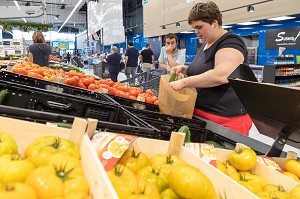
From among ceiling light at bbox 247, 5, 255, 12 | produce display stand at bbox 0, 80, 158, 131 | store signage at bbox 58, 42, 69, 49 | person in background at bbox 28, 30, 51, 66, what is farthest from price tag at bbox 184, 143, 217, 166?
store signage at bbox 58, 42, 69, 49

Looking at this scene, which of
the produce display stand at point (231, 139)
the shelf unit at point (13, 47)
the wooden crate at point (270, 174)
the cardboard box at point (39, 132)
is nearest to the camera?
the cardboard box at point (39, 132)

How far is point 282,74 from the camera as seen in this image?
7.22 m

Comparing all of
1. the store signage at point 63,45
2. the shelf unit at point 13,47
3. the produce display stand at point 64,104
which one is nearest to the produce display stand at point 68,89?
the produce display stand at point 64,104

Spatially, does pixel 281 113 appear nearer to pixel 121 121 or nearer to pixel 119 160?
pixel 119 160

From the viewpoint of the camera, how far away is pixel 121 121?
1.95 meters

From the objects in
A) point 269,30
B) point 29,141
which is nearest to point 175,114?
point 29,141

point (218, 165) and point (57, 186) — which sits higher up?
point (57, 186)

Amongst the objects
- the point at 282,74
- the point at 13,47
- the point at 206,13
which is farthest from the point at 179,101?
the point at 13,47

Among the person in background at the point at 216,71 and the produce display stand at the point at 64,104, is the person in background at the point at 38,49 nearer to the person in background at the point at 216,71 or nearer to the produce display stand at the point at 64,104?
the produce display stand at the point at 64,104

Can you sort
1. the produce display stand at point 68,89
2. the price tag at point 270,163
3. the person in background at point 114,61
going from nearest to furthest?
the price tag at point 270,163
the produce display stand at point 68,89
the person in background at point 114,61

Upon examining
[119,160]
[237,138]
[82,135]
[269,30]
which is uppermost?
[269,30]

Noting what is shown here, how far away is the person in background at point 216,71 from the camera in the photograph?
2062 millimetres

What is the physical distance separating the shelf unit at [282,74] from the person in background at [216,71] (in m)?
5.26

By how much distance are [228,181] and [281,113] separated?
0.68 meters
